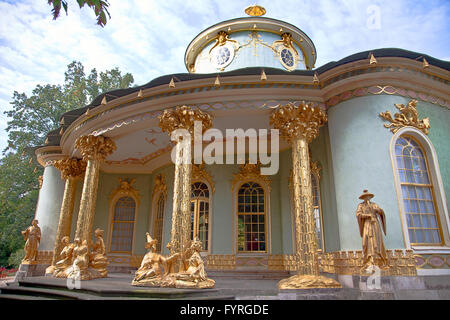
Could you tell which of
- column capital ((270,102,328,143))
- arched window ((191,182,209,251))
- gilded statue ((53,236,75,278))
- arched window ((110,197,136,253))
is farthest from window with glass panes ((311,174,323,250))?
arched window ((110,197,136,253))

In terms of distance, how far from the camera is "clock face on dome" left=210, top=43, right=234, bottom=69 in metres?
12.9

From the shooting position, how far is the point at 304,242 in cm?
739

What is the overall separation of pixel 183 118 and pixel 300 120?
320 centimetres

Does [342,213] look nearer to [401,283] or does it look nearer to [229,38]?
[401,283]

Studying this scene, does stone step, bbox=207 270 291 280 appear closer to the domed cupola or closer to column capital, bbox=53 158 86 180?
column capital, bbox=53 158 86 180

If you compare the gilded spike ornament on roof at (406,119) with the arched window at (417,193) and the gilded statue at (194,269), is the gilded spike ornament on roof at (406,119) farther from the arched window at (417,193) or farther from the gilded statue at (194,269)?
the gilded statue at (194,269)

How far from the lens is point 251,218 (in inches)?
457

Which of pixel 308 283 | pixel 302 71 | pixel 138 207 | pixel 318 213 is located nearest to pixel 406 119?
pixel 302 71

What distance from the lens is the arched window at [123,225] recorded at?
14039mm

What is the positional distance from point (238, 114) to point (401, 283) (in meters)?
5.77

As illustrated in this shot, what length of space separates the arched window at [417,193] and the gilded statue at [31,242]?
502 inches

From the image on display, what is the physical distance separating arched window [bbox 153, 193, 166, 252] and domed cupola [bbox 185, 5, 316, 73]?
5.95 meters

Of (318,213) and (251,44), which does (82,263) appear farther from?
(251,44)

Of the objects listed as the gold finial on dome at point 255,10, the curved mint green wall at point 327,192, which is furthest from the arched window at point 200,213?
the gold finial on dome at point 255,10
